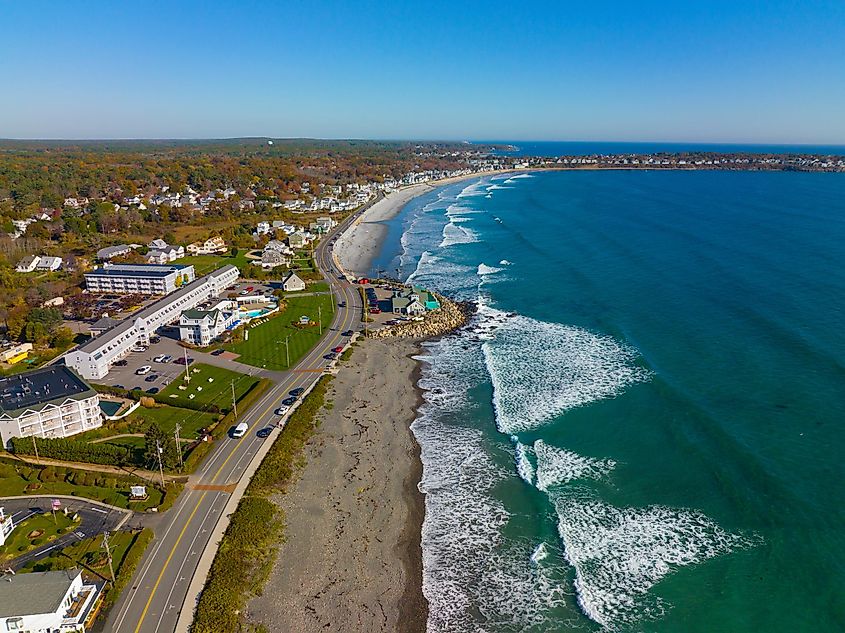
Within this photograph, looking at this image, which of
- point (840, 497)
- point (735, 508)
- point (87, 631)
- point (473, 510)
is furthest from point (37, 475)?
point (840, 497)

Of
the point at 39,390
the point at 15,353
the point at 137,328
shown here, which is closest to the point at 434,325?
the point at 137,328

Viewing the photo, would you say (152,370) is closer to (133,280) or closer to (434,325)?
(133,280)

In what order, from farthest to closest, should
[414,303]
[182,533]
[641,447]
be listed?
[414,303] → [641,447] → [182,533]

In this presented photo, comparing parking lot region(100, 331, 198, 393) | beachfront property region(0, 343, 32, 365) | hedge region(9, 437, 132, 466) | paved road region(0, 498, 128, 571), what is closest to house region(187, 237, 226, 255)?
parking lot region(100, 331, 198, 393)

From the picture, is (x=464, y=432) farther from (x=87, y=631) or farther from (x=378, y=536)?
(x=87, y=631)

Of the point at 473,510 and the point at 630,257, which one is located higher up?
the point at 630,257

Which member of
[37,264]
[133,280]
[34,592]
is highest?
[133,280]
